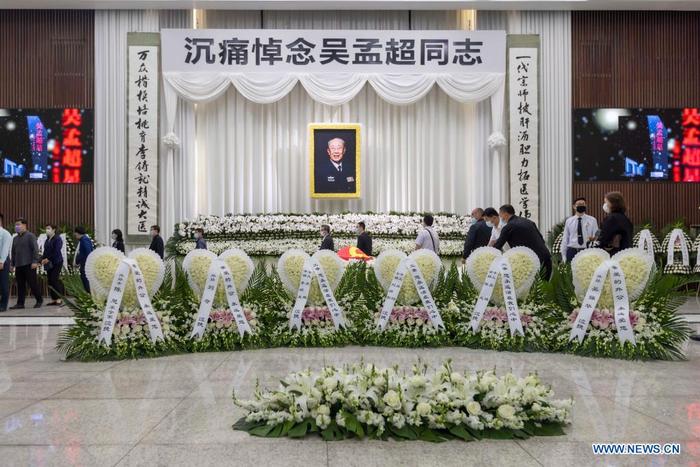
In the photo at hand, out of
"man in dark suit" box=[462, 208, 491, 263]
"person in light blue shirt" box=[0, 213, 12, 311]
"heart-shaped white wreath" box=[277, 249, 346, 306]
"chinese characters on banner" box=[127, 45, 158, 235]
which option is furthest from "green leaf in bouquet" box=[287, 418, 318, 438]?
"chinese characters on banner" box=[127, 45, 158, 235]

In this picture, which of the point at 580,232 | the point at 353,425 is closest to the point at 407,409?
the point at 353,425

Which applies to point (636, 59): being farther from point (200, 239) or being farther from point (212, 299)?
point (212, 299)

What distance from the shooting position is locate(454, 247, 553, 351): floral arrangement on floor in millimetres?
5559

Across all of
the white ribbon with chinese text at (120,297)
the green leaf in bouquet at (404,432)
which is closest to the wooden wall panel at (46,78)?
the white ribbon with chinese text at (120,297)

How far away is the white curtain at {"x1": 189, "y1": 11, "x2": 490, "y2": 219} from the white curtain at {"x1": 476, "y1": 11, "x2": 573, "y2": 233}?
1.22 m

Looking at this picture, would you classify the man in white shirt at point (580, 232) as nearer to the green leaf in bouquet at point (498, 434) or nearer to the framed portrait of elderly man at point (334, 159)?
the framed portrait of elderly man at point (334, 159)

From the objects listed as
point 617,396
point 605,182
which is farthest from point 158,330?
point 605,182

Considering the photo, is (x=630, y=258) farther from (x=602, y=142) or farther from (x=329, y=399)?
(x=602, y=142)

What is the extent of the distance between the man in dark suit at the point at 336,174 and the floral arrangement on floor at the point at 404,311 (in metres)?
7.48

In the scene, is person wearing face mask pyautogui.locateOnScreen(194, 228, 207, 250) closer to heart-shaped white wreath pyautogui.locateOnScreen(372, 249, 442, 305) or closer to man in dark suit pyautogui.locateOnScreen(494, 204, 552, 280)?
heart-shaped white wreath pyautogui.locateOnScreen(372, 249, 442, 305)

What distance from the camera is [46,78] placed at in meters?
12.7

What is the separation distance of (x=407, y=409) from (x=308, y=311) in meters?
2.77

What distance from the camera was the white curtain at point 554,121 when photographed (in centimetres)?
1299

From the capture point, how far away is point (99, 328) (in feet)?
17.7
